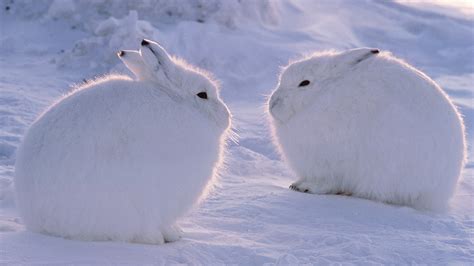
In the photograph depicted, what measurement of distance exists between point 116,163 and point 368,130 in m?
2.17

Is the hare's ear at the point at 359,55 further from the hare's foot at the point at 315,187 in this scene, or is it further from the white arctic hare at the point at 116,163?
the white arctic hare at the point at 116,163

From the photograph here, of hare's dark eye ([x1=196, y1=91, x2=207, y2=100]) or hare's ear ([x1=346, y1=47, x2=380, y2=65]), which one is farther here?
hare's ear ([x1=346, y1=47, x2=380, y2=65])

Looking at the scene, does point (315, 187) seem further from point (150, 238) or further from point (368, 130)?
point (150, 238)

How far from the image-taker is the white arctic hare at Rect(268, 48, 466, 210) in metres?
5.08

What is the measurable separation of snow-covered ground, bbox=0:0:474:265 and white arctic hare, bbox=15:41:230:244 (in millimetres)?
113

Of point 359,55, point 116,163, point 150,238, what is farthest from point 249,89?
point 116,163

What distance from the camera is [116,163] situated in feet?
11.7

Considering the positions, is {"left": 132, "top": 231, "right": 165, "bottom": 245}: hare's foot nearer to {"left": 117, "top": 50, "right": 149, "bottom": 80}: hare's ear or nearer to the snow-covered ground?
the snow-covered ground

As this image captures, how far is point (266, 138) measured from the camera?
275 inches

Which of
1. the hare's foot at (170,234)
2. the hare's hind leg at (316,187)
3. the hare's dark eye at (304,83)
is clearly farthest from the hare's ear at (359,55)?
the hare's foot at (170,234)

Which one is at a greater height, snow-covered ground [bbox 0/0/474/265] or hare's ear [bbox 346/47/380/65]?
hare's ear [bbox 346/47/380/65]

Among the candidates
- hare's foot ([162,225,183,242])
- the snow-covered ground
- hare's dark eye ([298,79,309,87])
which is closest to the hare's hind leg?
the snow-covered ground

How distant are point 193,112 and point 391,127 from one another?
5.60 ft

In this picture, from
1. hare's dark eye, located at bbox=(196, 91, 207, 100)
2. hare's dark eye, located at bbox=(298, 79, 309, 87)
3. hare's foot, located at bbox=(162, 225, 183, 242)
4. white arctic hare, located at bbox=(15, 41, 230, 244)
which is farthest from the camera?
hare's dark eye, located at bbox=(298, 79, 309, 87)
